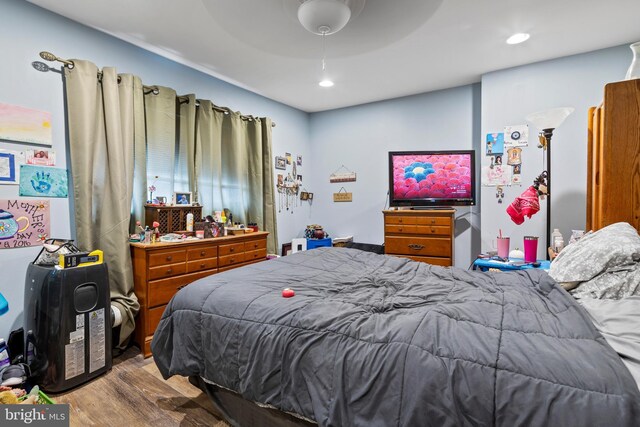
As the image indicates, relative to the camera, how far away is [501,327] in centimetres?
104

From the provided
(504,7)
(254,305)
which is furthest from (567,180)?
(254,305)

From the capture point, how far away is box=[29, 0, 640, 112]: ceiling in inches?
83.3

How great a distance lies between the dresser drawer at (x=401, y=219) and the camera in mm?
3420

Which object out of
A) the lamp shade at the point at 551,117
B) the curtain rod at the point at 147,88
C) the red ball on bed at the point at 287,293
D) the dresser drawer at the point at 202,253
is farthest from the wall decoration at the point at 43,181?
the lamp shade at the point at 551,117

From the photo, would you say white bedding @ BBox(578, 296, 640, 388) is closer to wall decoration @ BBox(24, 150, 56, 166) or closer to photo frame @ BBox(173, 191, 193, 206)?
photo frame @ BBox(173, 191, 193, 206)

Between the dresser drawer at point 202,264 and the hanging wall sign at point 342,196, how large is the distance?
225 centimetres

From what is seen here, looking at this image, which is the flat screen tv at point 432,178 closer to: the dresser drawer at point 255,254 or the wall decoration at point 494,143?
the wall decoration at point 494,143

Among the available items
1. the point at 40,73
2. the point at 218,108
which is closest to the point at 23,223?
the point at 40,73

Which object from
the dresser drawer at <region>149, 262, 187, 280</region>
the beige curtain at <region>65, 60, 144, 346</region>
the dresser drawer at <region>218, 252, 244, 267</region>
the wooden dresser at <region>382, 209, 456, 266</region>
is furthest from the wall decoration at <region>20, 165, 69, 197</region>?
the wooden dresser at <region>382, 209, 456, 266</region>

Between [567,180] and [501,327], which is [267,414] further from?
[567,180]

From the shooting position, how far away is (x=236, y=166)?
3469mm

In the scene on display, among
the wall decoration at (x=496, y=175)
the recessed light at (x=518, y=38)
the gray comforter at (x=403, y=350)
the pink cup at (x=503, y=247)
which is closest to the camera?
the gray comforter at (x=403, y=350)

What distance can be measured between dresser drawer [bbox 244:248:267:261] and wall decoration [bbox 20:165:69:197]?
1526 millimetres

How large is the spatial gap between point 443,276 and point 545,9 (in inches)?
80.5
